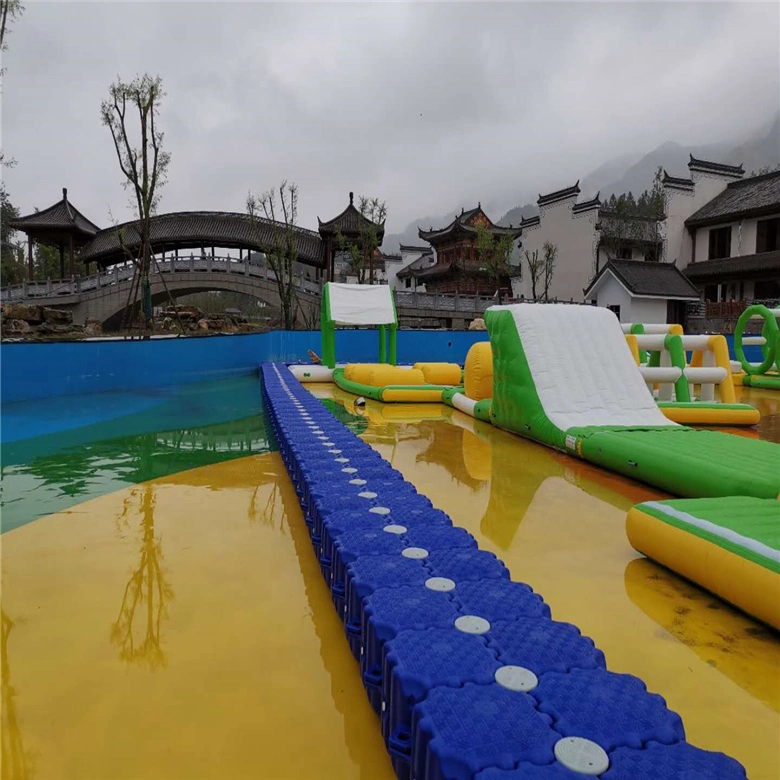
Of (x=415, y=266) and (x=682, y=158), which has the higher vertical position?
(x=682, y=158)

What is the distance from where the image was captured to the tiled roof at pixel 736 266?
20.1 meters

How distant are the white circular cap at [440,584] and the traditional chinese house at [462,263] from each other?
28136 millimetres

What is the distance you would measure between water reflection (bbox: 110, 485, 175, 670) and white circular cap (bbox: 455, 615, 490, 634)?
3.00ft

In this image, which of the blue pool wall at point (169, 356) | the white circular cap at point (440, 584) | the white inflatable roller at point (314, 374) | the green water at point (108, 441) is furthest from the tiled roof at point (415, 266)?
the white circular cap at point (440, 584)

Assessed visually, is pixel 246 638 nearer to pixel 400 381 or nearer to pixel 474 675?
pixel 474 675

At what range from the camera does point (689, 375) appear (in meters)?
6.41

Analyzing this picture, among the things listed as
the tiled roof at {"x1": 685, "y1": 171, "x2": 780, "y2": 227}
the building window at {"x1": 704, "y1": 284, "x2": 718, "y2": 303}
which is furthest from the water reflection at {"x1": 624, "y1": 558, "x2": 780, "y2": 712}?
the building window at {"x1": 704, "y1": 284, "x2": 718, "y2": 303}

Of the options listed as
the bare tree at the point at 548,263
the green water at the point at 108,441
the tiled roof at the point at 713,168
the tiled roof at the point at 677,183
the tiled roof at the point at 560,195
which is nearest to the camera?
the green water at the point at 108,441

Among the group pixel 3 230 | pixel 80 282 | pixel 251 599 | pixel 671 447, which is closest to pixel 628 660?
pixel 251 599

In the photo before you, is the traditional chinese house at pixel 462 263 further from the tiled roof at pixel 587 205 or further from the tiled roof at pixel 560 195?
the tiled roof at pixel 587 205

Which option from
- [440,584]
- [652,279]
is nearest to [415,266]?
[652,279]

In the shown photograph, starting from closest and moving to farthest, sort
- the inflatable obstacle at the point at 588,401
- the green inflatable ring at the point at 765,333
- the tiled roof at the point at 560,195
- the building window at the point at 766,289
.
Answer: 1. the inflatable obstacle at the point at 588,401
2. the green inflatable ring at the point at 765,333
3. the building window at the point at 766,289
4. the tiled roof at the point at 560,195

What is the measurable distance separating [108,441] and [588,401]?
13.8 feet

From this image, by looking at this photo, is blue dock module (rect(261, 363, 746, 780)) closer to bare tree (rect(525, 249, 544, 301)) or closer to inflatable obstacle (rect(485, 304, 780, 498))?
inflatable obstacle (rect(485, 304, 780, 498))
